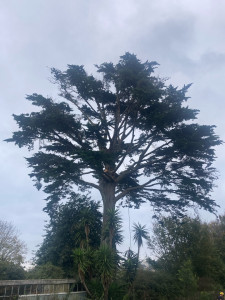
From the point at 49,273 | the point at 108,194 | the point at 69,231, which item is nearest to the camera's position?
the point at 49,273

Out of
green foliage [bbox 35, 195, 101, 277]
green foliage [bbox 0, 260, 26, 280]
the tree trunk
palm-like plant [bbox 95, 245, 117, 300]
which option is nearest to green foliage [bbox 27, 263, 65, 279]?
green foliage [bbox 35, 195, 101, 277]

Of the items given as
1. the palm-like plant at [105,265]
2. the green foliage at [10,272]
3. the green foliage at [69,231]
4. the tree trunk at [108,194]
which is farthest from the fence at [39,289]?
the green foliage at [10,272]

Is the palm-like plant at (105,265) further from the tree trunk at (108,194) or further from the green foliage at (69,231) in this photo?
the tree trunk at (108,194)

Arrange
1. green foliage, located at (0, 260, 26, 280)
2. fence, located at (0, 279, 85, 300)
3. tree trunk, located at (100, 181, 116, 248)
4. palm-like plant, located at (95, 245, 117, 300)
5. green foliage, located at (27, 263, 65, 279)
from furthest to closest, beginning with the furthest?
green foliage, located at (0, 260, 26, 280)
green foliage, located at (27, 263, 65, 279)
tree trunk, located at (100, 181, 116, 248)
palm-like plant, located at (95, 245, 117, 300)
fence, located at (0, 279, 85, 300)

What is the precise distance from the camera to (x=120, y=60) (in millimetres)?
24625

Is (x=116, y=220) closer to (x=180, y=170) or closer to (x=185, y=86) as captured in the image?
(x=180, y=170)

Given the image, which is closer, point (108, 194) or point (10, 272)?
point (108, 194)

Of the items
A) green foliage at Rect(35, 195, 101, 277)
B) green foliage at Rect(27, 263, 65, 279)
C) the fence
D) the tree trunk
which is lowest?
the fence

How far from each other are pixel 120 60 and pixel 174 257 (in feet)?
66.4

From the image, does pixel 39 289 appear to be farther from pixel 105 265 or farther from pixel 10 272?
pixel 10 272

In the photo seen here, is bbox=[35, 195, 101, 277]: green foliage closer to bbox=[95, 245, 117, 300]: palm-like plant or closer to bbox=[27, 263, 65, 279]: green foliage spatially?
bbox=[27, 263, 65, 279]: green foliage

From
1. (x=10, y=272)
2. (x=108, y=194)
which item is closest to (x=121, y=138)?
(x=108, y=194)

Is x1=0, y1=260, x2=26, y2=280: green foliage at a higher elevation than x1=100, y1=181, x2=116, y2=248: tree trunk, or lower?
lower

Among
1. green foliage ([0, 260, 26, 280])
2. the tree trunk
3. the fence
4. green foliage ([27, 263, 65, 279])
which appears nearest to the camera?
the fence
